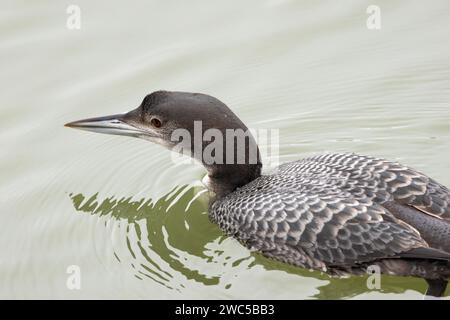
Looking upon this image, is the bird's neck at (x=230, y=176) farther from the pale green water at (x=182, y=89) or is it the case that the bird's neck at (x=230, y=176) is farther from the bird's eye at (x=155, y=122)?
the bird's eye at (x=155, y=122)

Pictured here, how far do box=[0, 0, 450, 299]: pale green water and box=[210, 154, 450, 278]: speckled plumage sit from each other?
0.24 m

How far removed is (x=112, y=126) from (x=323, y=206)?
2058mm

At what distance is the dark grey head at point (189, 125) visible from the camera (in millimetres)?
7117

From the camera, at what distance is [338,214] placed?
6449mm

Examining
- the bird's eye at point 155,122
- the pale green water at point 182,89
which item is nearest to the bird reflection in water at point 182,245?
the pale green water at point 182,89

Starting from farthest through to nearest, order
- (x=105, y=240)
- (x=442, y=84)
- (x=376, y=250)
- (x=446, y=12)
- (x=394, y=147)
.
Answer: (x=446, y=12) < (x=442, y=84) < (x=394, y=147) < (x=105, y=240) < (x=376, y=250)

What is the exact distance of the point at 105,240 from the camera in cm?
754

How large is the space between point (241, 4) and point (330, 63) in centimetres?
141

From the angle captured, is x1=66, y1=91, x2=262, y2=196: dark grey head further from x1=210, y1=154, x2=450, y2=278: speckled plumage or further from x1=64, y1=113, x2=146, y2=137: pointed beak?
x1=210, y1=154, x2=450, y2=278: speckled plumage

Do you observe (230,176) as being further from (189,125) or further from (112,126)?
(112,126)

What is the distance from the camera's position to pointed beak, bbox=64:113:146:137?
7562mm

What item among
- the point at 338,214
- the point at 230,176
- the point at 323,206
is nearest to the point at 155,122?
the point at 230,176
